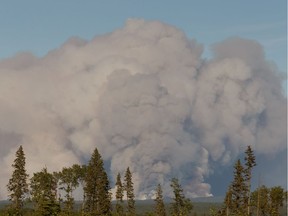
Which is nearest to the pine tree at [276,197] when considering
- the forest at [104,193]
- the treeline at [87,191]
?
the forest at [104,193]

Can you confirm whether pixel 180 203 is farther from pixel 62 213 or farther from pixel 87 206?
pixel 62 213

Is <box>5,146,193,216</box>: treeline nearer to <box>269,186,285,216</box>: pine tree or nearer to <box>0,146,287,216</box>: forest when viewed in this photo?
<box>0,146,287,216</box>: forest

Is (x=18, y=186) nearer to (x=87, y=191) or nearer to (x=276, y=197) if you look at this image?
(x=87, y=191)

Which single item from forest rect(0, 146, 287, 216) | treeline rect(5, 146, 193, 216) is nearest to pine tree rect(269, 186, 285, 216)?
forest rect(0, 146, 287, 216)

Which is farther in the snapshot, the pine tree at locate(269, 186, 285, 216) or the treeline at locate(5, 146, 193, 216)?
the pine tree at locate(269, 186, 285, 216)

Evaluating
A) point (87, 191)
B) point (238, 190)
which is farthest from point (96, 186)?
point (238, 190)

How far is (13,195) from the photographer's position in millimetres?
125438

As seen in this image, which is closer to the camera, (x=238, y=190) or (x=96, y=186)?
(x=238, y=190)

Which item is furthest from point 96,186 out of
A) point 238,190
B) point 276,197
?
point 276,197

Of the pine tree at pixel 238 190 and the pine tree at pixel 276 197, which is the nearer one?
the pine tree at pixel 238 190

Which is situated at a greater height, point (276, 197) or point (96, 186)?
point (96, 186)

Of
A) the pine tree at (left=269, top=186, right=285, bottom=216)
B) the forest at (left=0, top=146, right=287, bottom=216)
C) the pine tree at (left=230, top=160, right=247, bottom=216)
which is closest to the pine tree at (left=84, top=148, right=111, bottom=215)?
the forest at (left=0, top=146, right=287, bottom=216)

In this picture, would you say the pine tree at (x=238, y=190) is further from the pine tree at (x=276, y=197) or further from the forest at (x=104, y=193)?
the pine tree at (x=276, y=197)

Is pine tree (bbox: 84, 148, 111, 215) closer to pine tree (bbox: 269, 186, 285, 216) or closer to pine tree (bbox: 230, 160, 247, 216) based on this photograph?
pine tree (bbox: 230, 160, 247, 216)
